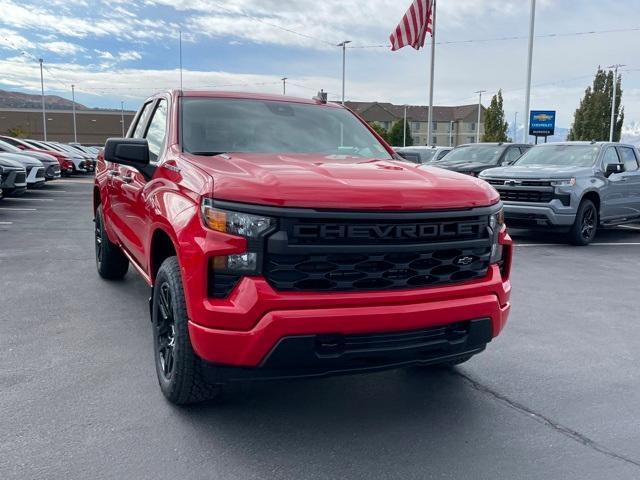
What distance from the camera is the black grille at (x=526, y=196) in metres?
→ 9.64

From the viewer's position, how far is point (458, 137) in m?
110

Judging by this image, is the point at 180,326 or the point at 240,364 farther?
the point at 180,326

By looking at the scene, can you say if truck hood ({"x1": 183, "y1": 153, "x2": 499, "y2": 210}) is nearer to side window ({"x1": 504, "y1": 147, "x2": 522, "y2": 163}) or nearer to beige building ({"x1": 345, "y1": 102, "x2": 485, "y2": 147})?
side window ({"x1": 504, "y1": 147, "x2": 522, "y2": 163})

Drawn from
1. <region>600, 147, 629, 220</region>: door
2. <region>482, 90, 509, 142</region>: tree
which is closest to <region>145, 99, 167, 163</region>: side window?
<region>600, 147, 629, 220</region>: door

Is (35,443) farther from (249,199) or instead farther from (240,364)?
(249,199)

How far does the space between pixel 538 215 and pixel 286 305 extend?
308 inches

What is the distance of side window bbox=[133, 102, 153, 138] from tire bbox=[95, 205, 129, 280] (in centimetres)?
113

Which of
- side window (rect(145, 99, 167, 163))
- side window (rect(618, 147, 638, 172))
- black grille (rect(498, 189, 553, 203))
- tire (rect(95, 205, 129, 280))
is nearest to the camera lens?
side window (rect(145, 99, 167, 163))

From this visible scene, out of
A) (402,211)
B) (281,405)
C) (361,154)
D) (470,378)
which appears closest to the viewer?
(402,211)

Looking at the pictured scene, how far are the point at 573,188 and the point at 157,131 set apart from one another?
7.32m

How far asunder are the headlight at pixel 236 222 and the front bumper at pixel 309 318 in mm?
228

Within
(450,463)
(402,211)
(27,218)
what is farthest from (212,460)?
(27,218)

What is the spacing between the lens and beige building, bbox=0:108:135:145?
94.2m

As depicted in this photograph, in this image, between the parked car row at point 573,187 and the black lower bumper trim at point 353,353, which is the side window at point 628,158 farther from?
the black lower bumper trim at point 353,353
